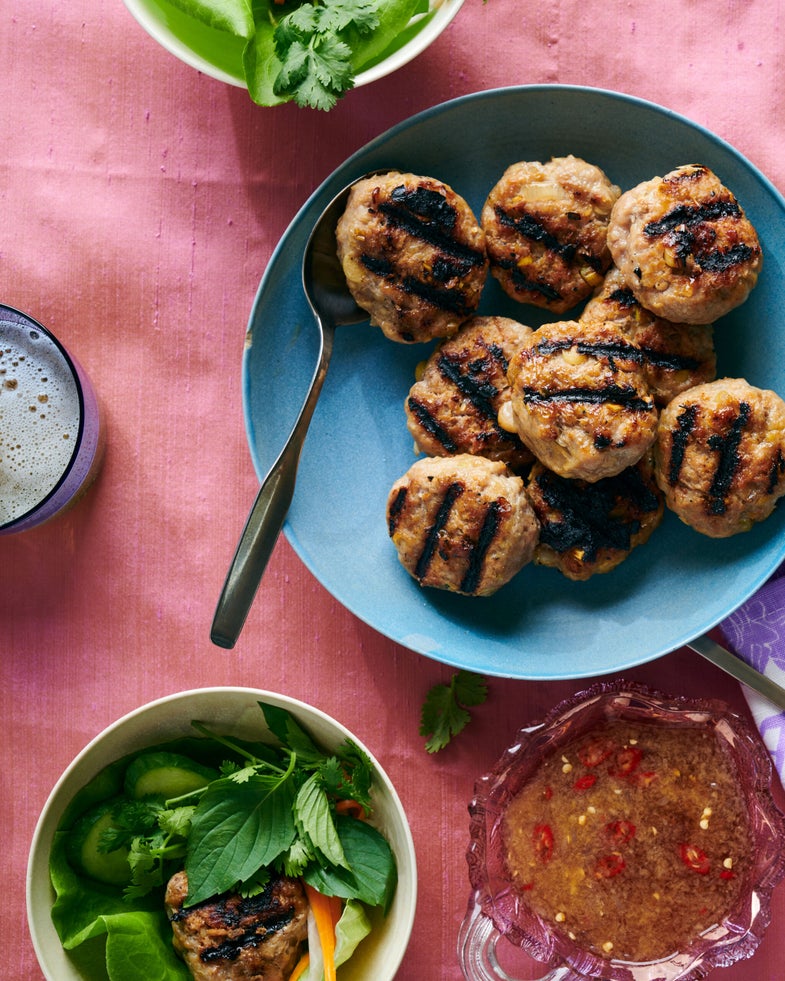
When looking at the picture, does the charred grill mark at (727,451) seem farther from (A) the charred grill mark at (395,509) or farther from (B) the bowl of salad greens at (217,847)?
(B) the bowl of salad greens at (217,847)

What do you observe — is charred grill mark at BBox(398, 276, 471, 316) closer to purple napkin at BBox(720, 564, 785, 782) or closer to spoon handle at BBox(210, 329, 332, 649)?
spoon handle at BBox(210, 329, 332, 649)

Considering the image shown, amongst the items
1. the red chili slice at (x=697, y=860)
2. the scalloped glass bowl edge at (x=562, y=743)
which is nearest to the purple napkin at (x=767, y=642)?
the scalloped glass bowl edge at (x=562, y=743)

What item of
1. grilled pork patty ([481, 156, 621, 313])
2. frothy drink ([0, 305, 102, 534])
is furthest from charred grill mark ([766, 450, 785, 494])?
frothy drink ([0, 305, 102, 534])

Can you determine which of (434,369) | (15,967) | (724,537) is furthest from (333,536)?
(15,967)

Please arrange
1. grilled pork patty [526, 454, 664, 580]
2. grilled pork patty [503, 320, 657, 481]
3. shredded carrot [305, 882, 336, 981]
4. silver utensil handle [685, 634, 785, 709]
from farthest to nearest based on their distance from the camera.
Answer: silver utensil handle [685, 634, 785, 709] → grilled pork patty [526, 454, 664, 580] → shredded carrot [305, 882, 336, 981] → grilled pork patty [503, 320, 657, 481]

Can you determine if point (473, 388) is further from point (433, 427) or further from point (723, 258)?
point (723, 258)

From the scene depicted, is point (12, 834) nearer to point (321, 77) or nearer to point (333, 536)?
point (333, 536)

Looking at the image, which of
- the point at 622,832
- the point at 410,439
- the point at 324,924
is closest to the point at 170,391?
the point at 410,439
